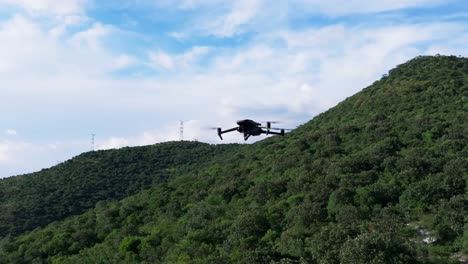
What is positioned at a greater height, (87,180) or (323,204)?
(87,180)

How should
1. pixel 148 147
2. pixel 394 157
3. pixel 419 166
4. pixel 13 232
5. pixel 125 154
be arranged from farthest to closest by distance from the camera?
pixel 148 147
pixel 125 154
pixel 13 232
pixel 394 157
pixel 419 166

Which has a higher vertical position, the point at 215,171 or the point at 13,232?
the point at 215,171

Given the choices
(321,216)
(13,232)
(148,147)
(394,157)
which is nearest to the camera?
(321,216)

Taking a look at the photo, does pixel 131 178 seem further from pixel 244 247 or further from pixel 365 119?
pixel 244 247

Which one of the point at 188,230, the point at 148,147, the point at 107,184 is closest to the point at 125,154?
the point at 148,147

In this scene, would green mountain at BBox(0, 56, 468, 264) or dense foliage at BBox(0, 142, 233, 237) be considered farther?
dense foliage at BBox(0, 142, 233, 237)

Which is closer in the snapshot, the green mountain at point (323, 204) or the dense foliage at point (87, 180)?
the green mountain at point (323, 204)

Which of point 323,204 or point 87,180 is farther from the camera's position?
point 87,180

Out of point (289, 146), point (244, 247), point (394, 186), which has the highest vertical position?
point (289, 146)
